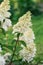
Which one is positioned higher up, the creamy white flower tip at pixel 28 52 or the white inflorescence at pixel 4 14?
the white inflorescence at pixel 4 14

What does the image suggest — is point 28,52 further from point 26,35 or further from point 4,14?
point 4,14

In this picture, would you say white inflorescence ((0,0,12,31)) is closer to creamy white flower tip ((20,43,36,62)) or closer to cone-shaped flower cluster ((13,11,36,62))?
cone-shaped flower cluster ((13,11,36,62))

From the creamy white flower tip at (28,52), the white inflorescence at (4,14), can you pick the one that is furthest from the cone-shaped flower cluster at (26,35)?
the white inflorescence at (4,14)

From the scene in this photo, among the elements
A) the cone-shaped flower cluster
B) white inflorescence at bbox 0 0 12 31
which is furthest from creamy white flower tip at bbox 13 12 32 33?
white inflorescence at bbox 0 0 12 31

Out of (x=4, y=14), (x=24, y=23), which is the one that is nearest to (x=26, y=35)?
(x=24, y=23)

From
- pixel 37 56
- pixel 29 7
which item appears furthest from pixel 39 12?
pixel 37 56

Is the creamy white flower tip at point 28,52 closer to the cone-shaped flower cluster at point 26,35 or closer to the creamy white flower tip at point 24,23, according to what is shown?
the cone-shaped flower cluster at point 26,35

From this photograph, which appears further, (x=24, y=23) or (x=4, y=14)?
(x=4, y=14)

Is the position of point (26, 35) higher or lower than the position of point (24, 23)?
lower
